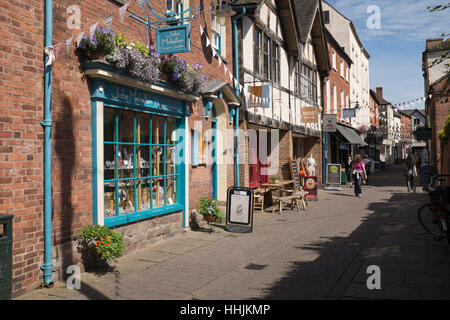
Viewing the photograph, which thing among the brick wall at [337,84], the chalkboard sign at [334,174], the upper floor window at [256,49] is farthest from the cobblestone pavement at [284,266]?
the brick wall at [337,84]

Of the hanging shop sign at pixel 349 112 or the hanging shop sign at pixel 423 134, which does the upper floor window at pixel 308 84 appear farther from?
the hanging shop sign at pixel 423 134

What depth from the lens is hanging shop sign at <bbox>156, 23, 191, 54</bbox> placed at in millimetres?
6949

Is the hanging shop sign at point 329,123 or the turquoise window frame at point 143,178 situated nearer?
the turquoise window frame at point 143,178

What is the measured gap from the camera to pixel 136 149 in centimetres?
741

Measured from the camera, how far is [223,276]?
5.86 metres

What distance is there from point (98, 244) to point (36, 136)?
1.70 metres

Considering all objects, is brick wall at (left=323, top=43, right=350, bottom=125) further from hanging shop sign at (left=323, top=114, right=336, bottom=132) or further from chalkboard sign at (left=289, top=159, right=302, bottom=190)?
chalkboard sign at (left=289, top=159, right=302, bottom=190)

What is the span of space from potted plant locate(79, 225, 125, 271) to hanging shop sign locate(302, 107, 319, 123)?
1250 centimetres

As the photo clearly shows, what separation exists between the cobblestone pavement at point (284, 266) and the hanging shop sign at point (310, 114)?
24.4ft

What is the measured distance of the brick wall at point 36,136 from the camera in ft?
15.8

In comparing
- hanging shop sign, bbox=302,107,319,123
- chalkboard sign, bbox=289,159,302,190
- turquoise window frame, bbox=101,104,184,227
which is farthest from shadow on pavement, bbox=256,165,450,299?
hanging shop sign, bbox=302,107,319,123

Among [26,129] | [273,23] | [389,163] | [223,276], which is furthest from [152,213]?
[389,163]

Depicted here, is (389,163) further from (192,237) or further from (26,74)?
(26,74)
